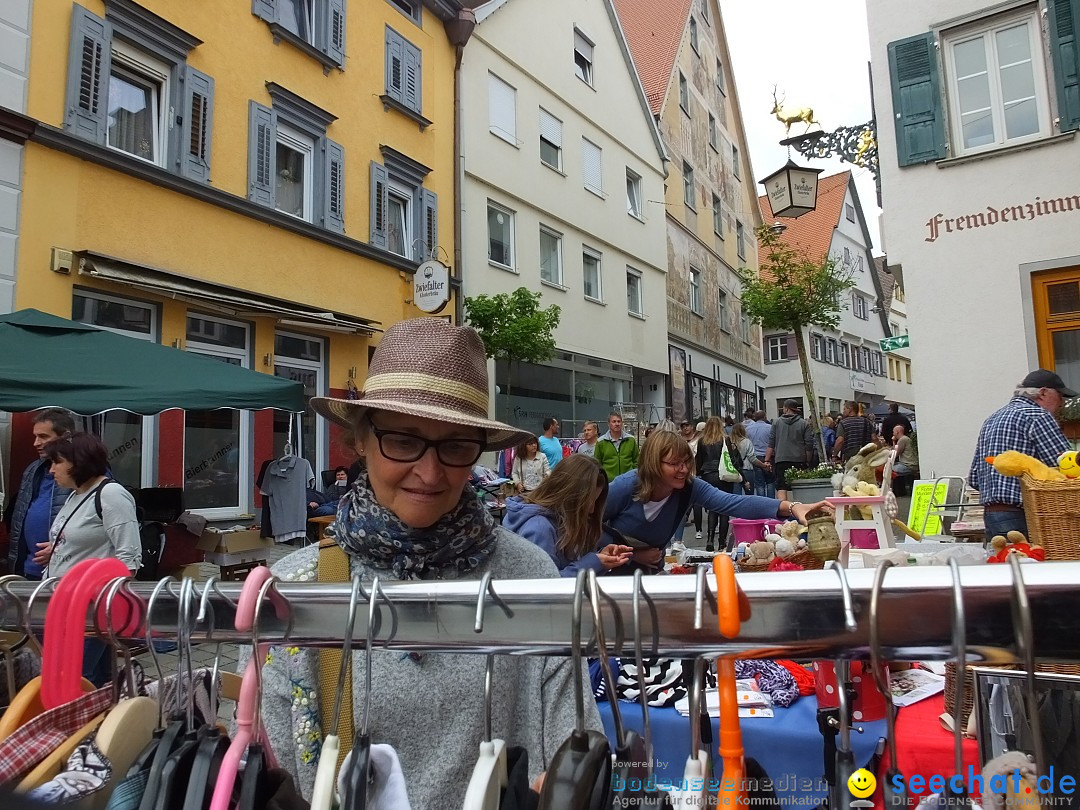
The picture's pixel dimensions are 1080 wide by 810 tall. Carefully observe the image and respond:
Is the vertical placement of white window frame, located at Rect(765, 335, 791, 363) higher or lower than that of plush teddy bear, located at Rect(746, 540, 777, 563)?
higher

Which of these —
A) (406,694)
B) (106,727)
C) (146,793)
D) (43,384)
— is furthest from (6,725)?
(43,384)

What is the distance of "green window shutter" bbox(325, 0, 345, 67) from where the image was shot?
1158 centimetres

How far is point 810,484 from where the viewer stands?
969cm

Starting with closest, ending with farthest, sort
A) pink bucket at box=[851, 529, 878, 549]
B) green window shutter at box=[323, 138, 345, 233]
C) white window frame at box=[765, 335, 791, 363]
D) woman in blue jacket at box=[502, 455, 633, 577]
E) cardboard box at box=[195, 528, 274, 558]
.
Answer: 1. woman in blue jacket at box=[502, 455, 633, 577]
2. pink bucket at box=[851, 529, 878, 549]
3. cardboard box at box=[195, 528, 274, 558]
4. green window shutter at box=[323, 138, 345, 233]
5. white window frame at box=[765, 335, 791, 363]

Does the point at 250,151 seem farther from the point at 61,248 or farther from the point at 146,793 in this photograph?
the point at 146,793

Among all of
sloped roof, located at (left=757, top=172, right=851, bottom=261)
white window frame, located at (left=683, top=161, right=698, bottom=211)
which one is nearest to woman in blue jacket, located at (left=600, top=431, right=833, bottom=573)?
white window frame, located at (left=683, top=161, right=698, bottom=211)

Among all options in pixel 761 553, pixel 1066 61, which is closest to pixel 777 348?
pixel 1066 61

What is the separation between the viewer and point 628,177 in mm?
20578

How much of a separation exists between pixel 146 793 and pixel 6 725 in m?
0.27

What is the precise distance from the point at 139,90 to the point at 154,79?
10.2 inches

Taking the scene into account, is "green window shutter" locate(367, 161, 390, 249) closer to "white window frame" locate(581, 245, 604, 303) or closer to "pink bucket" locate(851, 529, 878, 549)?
"white window frame" locate(581, 245, 604, 303)

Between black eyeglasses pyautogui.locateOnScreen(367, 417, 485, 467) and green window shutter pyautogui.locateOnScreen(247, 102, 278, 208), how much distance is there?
9.77 metres

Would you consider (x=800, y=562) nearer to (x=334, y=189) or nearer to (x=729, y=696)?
(x=729, y=696)

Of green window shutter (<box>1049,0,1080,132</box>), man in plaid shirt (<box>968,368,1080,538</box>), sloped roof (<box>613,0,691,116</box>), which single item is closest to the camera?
man in plaid shirt (<box>968,368,1080,538</box>)
